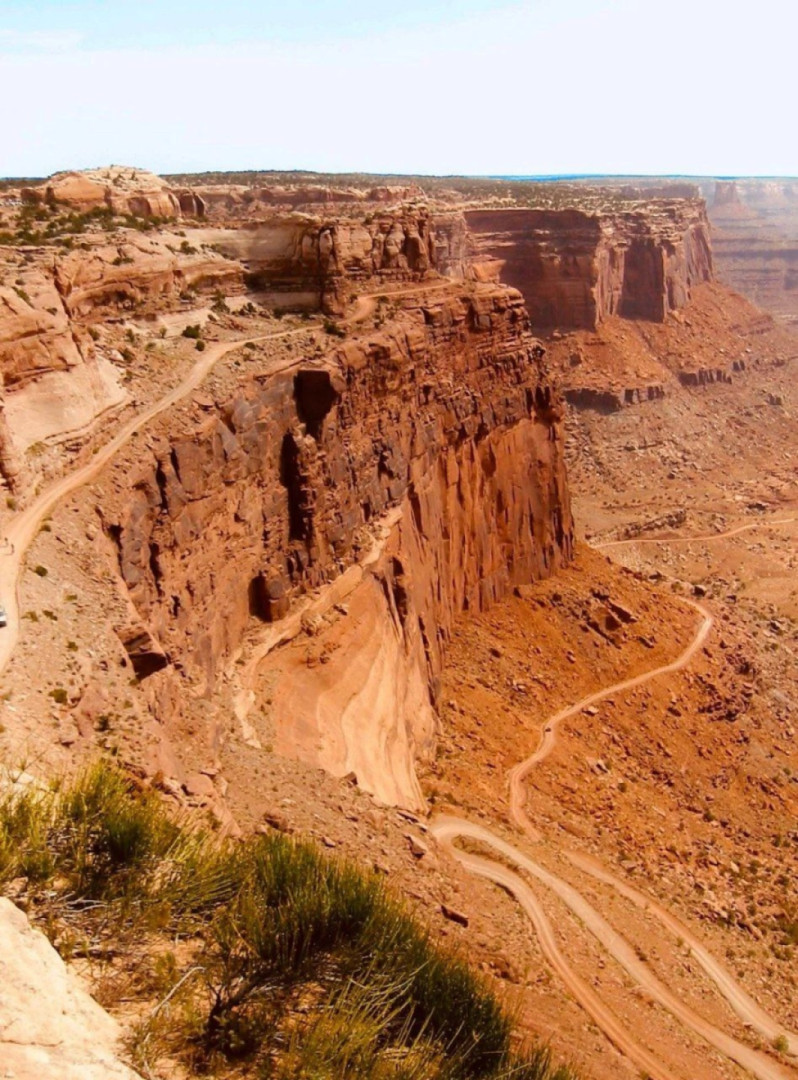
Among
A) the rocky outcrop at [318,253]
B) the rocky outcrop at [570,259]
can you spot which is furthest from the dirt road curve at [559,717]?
the rocky outcrop at [570,259]

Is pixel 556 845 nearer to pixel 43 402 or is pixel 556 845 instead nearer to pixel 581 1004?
pixel 581 1004

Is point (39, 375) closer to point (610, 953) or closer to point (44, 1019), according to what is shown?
point (610, 953)

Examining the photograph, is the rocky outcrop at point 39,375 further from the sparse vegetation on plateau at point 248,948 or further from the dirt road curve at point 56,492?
the sparse vegetation on plateau at point 248,948

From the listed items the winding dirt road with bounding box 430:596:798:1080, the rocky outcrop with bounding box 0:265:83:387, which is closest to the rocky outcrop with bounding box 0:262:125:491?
the rocky outcrop with bounding box 0:265:83:387

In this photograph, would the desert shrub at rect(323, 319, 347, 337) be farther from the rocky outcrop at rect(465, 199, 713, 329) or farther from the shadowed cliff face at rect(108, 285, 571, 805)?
the rocky outcrop at rect(465, 199, 713, 329)

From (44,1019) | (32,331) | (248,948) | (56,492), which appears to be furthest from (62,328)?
(44,1019)
